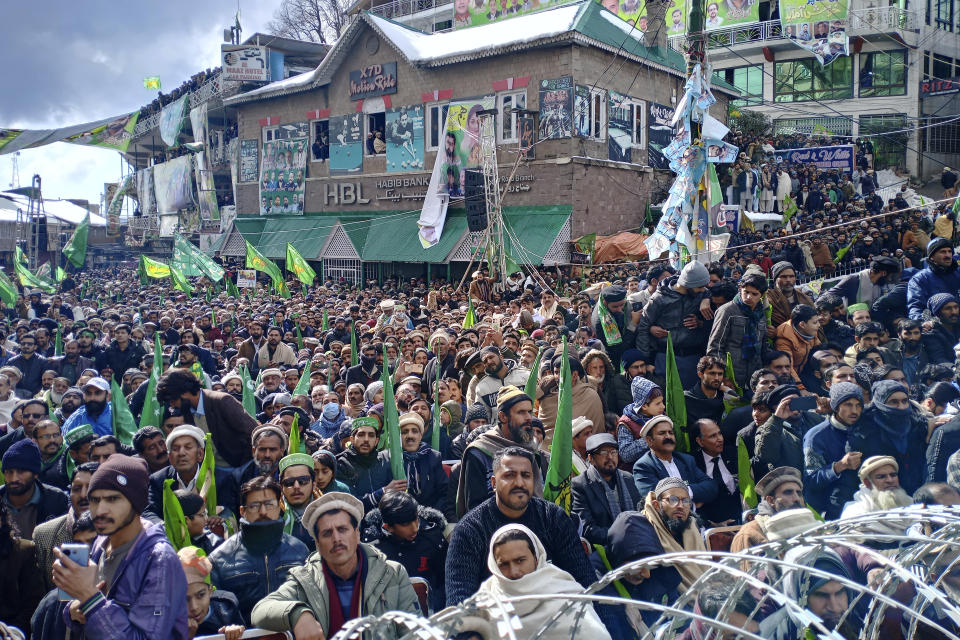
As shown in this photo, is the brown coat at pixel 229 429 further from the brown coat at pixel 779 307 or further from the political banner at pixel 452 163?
the political banner at pixel 452 163

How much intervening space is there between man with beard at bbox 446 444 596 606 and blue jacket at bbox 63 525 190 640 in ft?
3.80

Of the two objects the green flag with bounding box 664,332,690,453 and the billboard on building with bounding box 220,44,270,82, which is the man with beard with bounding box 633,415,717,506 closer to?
the green flag with bounding box 664,332,690,453

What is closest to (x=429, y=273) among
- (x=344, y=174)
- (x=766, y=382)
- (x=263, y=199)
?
(x=344, y=174)

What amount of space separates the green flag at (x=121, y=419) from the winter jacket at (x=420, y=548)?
11.5 feet

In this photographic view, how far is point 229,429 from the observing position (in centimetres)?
572

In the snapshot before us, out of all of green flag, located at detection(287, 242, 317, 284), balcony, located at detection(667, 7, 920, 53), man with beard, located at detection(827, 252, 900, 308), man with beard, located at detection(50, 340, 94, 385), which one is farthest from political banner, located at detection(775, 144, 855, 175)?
man with beard, located at detection(50, 340, 94, 385)

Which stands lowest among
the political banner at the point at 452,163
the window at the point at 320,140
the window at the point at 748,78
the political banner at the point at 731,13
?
the political banner at the point at 452,163

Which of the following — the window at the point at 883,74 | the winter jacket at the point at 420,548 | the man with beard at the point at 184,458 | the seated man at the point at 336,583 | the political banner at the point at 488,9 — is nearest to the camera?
the seated man at the point at 336,583

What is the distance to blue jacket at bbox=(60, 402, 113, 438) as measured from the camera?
705 cm

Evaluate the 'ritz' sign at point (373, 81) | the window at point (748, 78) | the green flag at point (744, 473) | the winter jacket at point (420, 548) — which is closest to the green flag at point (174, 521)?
the winter jacket at point (420, 548)

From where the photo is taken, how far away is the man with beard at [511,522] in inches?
141

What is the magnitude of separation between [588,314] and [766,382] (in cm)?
468

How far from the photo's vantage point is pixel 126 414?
7023 millimetres

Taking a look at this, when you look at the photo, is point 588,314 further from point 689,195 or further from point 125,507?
point 125,507
